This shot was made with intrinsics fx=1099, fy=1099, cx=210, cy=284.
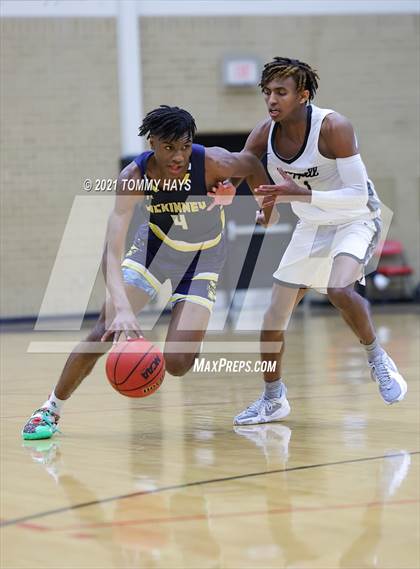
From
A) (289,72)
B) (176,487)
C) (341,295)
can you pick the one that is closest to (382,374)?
(341,295)

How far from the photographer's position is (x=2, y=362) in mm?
10469

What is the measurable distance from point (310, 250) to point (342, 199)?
0.42m

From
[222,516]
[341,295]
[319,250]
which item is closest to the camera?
[222,516]

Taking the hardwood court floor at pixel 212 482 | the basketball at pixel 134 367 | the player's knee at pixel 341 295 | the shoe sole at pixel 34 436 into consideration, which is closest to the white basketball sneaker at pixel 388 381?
the hardwood court floor at pixel 212 482

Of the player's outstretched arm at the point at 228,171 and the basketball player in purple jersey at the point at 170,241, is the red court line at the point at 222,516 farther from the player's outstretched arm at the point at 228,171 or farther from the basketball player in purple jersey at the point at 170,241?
the player's outstretched arm at the point at 228,171

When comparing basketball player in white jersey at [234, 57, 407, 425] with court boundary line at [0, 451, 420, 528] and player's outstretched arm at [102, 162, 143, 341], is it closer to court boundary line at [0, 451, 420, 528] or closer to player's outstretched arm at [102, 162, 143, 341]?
player's outstretched arm at [102, 162, 143, 341]

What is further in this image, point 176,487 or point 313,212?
point 313,212

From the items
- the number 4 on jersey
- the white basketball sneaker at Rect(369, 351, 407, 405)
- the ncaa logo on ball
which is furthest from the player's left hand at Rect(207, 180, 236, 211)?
the white basketball sneaker at Rect(369, 351, 407, 405)

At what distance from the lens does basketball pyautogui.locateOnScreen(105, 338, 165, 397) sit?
18.2 feet

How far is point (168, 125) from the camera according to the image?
5770 millimetres

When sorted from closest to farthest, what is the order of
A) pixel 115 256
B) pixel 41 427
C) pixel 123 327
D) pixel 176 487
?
pixel 176 487, pixel 123 327, pixel 115 256, pixel 41 427

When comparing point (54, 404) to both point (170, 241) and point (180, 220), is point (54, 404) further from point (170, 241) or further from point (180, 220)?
point (180, 220)

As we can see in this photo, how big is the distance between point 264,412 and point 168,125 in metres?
1.80

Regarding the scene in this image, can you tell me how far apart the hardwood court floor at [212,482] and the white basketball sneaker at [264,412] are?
0.09 metres
